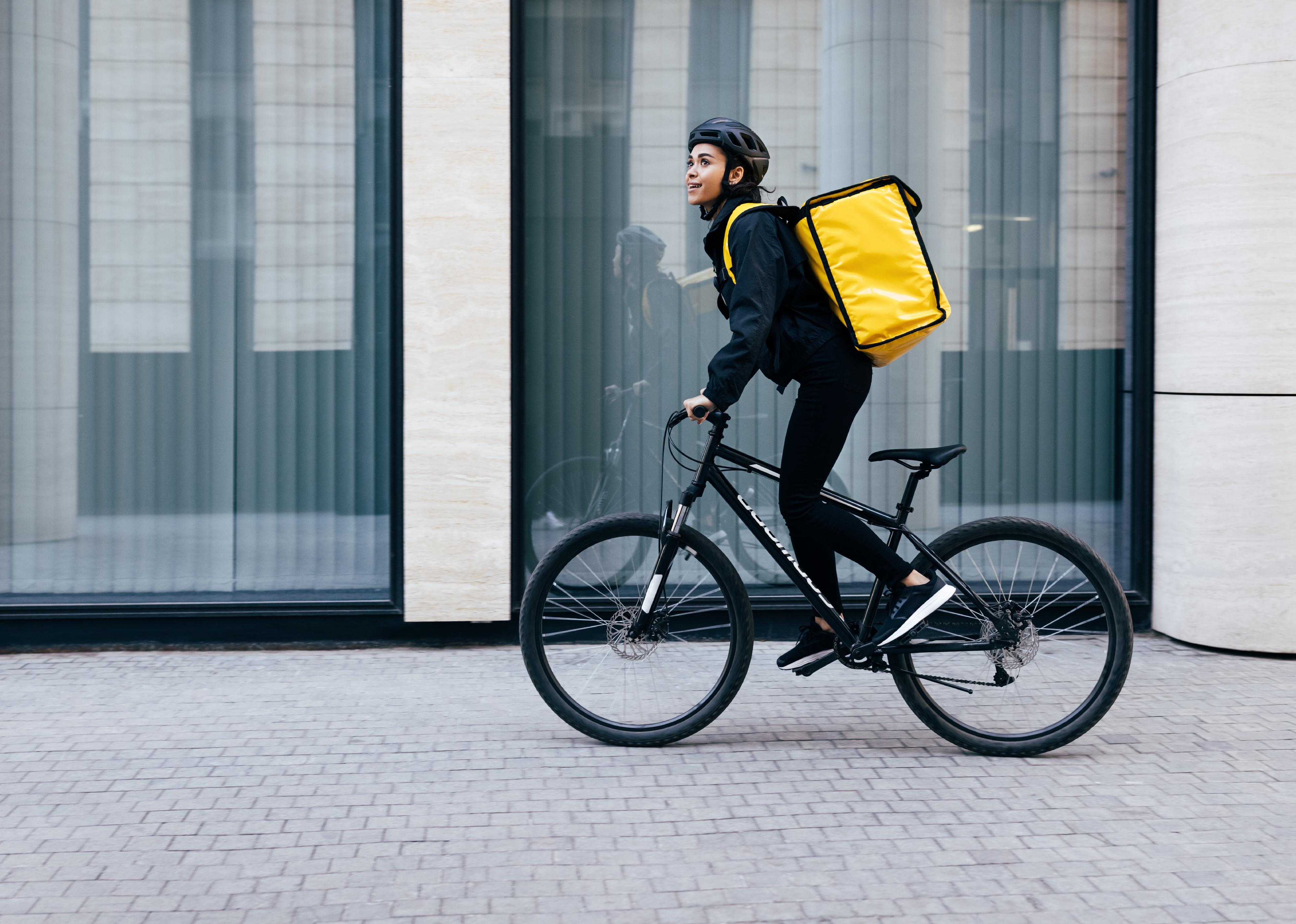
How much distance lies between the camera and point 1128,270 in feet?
21.6

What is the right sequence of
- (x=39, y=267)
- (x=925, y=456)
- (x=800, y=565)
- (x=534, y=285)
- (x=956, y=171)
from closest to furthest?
(x=925, y=456) → (x=800, y=565) → (x=39, y=267) → (x=534, y=285) → (x=956, y=171)

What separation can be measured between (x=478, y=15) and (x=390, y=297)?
4.51ft

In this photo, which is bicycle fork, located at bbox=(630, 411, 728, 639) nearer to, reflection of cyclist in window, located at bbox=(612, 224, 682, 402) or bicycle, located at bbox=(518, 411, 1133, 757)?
bicycle, located at bbox=(518, 411, 1133, 757)

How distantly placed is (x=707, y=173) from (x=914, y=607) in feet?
5.38

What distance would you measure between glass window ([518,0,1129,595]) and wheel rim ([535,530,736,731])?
1765 millimetres

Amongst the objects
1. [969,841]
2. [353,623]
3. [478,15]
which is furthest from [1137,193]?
[353,623]

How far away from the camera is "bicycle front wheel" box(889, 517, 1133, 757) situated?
445cm

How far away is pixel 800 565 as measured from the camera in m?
4.66

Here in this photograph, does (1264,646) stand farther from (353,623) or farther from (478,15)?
(478,15)

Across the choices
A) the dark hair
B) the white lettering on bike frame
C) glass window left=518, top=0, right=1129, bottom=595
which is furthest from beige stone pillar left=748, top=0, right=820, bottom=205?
the white lettering on bike frame

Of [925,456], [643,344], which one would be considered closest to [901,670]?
[925,456]

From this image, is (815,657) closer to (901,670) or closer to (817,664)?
(817,664)

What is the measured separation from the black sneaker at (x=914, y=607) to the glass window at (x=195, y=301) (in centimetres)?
289

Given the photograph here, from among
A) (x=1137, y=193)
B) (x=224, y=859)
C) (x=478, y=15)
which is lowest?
(x=224, y=859)
